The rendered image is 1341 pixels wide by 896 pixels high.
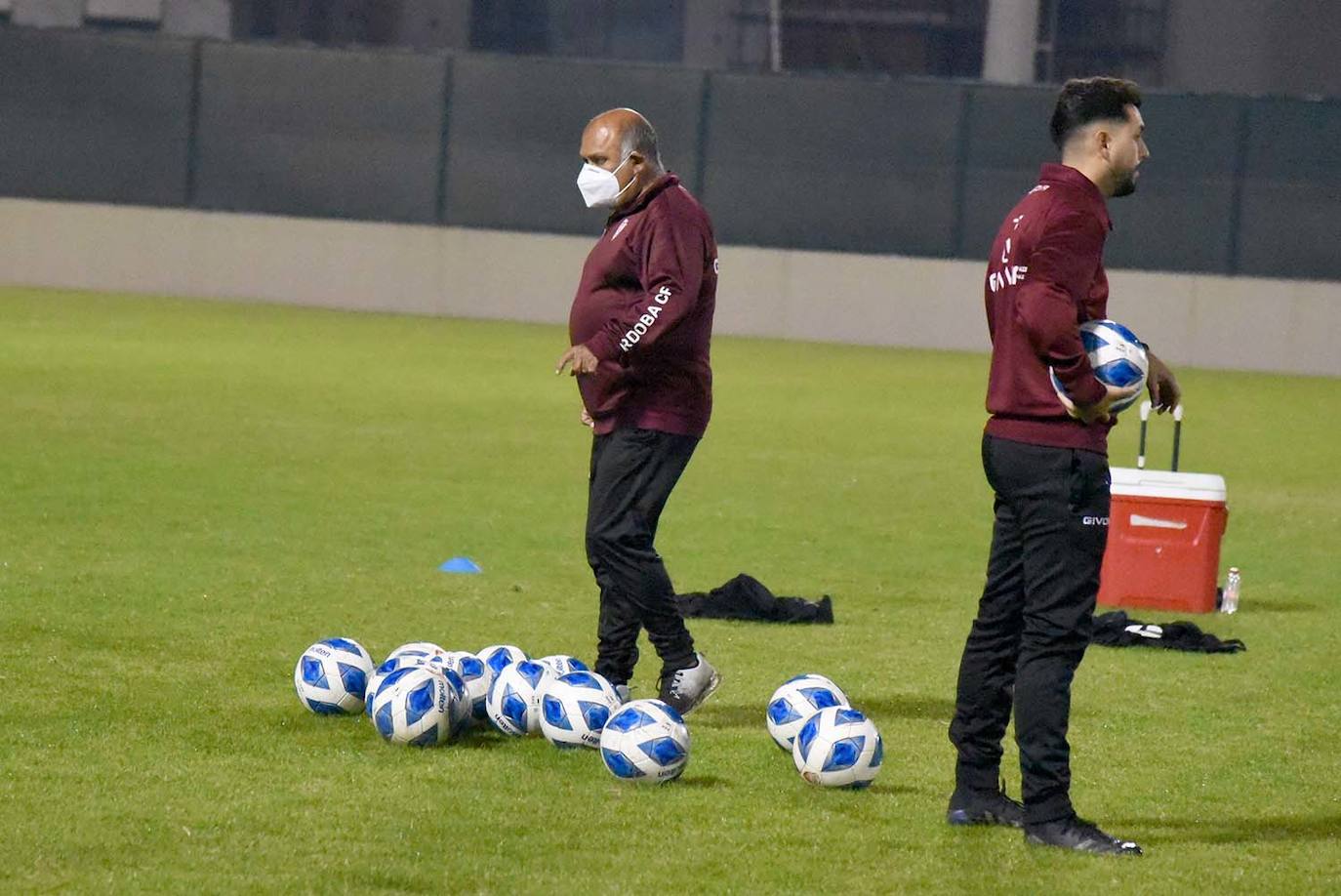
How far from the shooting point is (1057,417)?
562 centimetres

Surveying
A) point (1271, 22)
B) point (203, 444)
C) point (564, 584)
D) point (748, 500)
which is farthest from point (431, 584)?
point (1271, 22)

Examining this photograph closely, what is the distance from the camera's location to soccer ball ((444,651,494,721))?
6.91m

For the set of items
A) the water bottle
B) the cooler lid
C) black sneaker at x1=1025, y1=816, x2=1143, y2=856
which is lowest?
the water bottle

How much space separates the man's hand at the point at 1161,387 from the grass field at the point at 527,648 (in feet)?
4.11

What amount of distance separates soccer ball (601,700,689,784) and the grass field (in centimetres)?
7

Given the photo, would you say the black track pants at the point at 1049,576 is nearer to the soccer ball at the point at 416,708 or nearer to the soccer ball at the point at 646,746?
the soccer ball at the point at 646,746

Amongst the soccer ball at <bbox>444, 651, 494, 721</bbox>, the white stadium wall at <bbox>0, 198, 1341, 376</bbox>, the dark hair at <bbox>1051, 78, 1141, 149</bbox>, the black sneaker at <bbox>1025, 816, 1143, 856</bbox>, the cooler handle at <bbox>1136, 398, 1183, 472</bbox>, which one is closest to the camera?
the dark hair at <bbox>1051, 78, 1141, 149</bbox>

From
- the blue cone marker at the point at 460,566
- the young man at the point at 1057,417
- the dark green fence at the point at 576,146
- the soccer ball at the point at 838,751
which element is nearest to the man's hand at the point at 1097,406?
the young man at the point at 1057,417

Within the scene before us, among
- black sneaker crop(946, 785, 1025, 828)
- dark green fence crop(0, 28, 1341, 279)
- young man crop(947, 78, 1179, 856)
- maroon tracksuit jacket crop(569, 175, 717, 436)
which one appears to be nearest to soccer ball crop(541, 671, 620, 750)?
maroon tracksuit jacket crop(569, 175, 717, 436)

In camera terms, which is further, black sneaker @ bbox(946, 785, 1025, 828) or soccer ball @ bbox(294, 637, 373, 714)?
soccer ball @ bbox(294, 637, 373, 714)

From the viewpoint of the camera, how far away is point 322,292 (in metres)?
30.8

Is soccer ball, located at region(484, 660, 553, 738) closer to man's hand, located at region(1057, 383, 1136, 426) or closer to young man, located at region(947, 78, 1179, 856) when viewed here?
young man, located at region(947, 78, 1179, 856)

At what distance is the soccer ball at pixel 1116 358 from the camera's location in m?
5.62

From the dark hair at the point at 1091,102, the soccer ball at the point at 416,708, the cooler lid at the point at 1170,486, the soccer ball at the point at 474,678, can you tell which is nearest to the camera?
the dark hair at the point at 1091,102
